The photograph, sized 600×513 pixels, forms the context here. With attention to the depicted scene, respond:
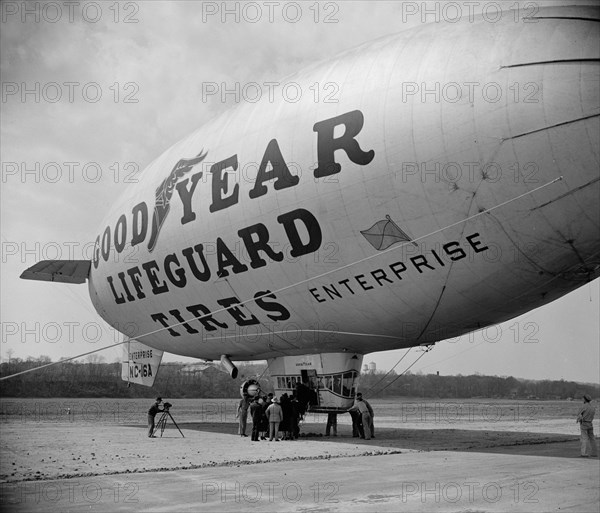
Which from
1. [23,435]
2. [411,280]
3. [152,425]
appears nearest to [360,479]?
Answer: [411,280]

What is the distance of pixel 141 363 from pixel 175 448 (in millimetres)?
Result: 14958

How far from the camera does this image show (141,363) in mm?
34344

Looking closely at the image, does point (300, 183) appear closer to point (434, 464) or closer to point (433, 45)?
point (433, 45)

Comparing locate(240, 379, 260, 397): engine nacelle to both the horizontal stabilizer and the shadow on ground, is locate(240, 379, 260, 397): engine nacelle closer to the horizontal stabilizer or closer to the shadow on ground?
the shadow on ground

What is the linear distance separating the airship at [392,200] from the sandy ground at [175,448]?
2623 mm

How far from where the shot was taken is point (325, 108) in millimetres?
18422

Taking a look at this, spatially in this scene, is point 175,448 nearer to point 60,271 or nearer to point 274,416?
point 274,416

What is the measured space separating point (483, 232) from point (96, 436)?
16.7 m

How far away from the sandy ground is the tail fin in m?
5.87

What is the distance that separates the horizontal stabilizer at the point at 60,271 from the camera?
33.6m

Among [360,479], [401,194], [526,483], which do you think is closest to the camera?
[526,483]

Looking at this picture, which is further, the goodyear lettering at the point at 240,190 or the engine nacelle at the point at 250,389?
the engine nacelle at the point at 250,389

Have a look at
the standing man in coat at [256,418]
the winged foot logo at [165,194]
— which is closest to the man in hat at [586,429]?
the standing man in coat at [256,418]

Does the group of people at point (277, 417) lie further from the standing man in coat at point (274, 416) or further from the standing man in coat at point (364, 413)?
the standing man in coat at point (364, 413)
